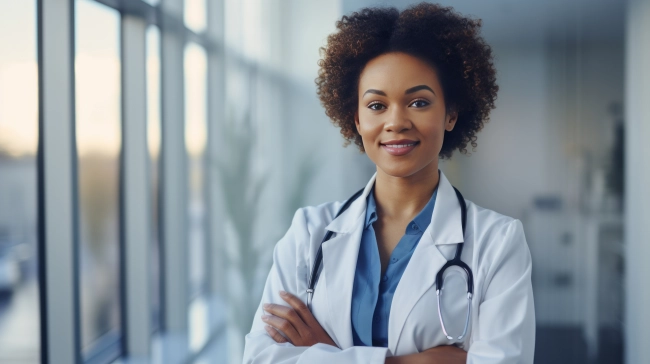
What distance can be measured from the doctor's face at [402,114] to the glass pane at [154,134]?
1.69 meters

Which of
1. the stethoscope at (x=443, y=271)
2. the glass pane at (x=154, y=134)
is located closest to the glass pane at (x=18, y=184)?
the glass pane at (x=154, y=134)

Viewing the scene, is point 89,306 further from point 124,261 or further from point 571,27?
point 571,27

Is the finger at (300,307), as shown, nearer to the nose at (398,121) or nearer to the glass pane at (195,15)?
the nose at (398,121)

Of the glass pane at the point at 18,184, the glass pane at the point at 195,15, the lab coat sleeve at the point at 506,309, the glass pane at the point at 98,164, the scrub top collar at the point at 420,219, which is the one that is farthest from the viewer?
the glass pane at the point at 195,15

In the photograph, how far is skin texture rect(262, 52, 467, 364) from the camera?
1.35 meters

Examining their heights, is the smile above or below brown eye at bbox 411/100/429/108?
below

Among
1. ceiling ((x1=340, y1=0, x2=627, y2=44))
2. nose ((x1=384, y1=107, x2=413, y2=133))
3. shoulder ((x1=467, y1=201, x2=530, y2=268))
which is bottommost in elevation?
shoulder ((x1=467, y1=201, x2=530, y2=268))

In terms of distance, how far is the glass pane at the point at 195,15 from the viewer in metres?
2.69

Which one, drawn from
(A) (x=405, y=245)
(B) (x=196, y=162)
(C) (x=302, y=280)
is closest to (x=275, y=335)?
(C) (x=302, y=280)

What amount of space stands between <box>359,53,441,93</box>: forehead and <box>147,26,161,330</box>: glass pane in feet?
5.57

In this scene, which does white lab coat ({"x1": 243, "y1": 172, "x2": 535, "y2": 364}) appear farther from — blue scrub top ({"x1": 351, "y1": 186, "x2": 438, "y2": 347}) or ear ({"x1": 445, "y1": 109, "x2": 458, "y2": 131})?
ear ({"x1": 445, "y1": 109, "x2": 458, "y2": 131})

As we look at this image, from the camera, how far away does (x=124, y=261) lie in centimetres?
278

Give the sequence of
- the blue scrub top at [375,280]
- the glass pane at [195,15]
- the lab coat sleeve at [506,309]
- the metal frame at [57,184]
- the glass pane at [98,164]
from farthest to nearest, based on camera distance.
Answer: the glass pane at [195,15] < the glass pane at [98,164] < the metal frame at [57,184] < the blue scrub top at [375,280] < the lab coat sleeve at [506,309]

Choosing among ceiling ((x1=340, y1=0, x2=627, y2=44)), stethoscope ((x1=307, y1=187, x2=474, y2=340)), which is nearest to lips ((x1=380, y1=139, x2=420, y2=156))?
stethoscope ((x1=307, y1=187, x2=474, y2=340))
